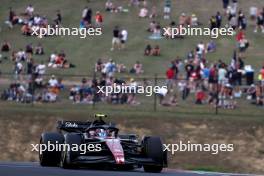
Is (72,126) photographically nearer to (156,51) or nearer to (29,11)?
(156,51)

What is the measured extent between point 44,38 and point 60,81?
15.6m

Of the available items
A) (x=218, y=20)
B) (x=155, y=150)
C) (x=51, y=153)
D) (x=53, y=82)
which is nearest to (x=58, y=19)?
(x=218, y=20)

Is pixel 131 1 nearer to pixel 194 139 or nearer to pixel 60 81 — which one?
pixel 60 81

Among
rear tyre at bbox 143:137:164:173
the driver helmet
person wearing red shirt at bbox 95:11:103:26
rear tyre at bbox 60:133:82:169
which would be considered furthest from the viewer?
person wearing red shirt at bbox 95:11:103:26

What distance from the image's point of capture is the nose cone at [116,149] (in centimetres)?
2055

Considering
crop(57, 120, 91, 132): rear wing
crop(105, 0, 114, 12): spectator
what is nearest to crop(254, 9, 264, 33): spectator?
crop(105, 0, 114, 12): spectator

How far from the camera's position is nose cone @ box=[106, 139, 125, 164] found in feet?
67.4

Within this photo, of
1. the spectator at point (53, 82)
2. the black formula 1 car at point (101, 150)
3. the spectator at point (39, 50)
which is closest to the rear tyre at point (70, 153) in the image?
the black formula 1 car at point (101, 150)

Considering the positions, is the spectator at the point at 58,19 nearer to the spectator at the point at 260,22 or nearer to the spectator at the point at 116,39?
the spectator at the point at 116,39

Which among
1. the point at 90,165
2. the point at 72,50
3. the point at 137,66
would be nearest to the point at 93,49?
the point at 72,50

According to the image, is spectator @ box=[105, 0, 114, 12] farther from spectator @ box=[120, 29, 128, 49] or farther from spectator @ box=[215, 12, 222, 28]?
spectator @ box=[215, 12, 222, 28]

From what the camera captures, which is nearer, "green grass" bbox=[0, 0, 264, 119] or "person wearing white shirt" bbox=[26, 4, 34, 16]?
"green grass" bbox=[0, 0, 264, 119]

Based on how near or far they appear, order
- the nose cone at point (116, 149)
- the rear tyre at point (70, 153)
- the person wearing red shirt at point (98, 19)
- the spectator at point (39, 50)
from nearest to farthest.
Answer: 1. the nose cone at point (116, 149)
2. the rear tyre at point (70, 153)
3. the spectator at point (39, 50)
4. the person wearing red shirt at point (98, 19)

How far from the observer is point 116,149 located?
2083cm
